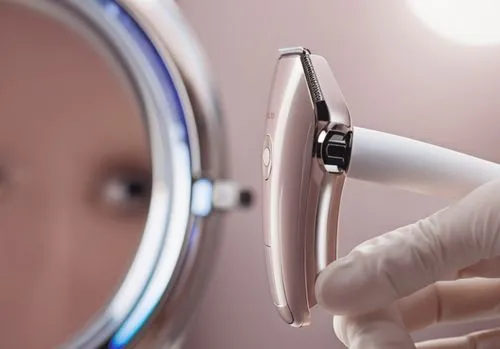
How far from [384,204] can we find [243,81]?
239mm

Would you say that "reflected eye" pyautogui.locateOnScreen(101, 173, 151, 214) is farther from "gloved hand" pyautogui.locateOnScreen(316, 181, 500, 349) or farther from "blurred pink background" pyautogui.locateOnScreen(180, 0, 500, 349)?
"gloved hand" pyautogui.locateOnScreen(316, 181, 500, 349)

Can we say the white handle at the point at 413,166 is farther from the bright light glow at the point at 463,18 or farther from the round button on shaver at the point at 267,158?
the bright light glow at the point at 463,18

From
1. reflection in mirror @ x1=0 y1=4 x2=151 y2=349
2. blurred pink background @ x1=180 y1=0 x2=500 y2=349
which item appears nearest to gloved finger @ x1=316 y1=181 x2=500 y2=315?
blurred pink background @ x1=180 y1=0 x2=500 y2=349

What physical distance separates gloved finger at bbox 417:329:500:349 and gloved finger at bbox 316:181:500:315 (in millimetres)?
163

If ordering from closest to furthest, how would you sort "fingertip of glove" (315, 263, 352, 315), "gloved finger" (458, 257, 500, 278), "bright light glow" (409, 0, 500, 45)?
"fingertip of glove" (315, 263, 352, 315) < "gloved finger" (458, 257, 500, 278) < "bright light glow" (409, 0, 500, 45)

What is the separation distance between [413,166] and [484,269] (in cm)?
15

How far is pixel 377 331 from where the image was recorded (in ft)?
1.81

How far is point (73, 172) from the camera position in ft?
4.19

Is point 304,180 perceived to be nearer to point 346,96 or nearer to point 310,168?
point 310,168

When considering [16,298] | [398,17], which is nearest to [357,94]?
[398,17]

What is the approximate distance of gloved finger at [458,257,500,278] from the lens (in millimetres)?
640

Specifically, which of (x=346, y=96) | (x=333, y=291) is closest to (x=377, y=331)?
(x=333, y=291)

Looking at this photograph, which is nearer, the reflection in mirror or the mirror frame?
the mirror frame

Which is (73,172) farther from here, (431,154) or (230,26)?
(431,154)
